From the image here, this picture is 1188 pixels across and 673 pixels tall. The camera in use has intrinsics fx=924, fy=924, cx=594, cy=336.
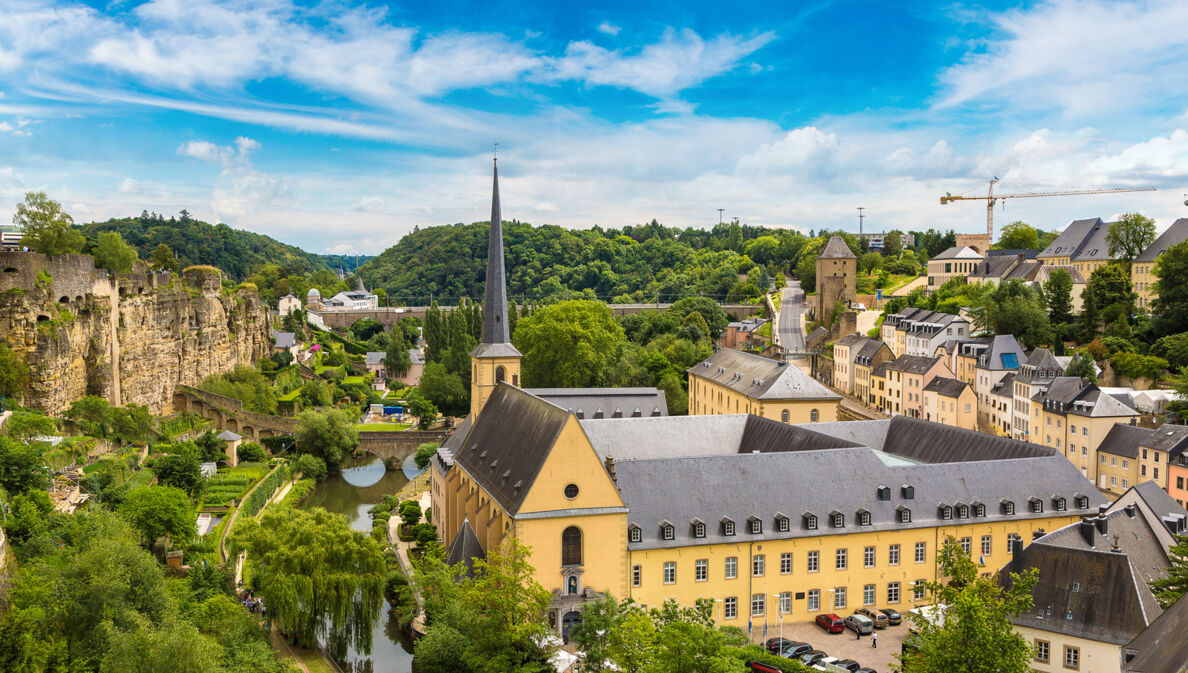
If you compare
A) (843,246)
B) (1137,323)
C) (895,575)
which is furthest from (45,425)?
(843,246)

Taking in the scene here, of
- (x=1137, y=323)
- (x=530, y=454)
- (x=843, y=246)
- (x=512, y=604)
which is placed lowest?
(x=512, y=604)

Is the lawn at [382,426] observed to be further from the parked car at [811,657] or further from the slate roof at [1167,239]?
the slate roof at [1167,239]

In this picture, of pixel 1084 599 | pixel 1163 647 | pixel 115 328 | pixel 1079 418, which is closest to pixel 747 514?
pixel 1084 599

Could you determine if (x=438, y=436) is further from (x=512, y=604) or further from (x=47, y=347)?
(x=512, y=604)

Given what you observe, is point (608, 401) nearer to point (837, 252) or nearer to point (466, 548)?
point (466, 548)

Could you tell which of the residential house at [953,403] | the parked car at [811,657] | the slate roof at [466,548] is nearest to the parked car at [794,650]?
the parked car at [811,657]

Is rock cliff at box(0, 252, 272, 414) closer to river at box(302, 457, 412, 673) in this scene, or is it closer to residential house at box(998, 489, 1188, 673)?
river at box(302, 457, 412, 673)

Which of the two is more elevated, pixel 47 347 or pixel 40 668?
pixel 47 347
